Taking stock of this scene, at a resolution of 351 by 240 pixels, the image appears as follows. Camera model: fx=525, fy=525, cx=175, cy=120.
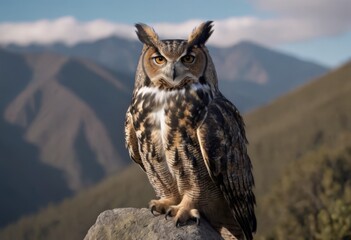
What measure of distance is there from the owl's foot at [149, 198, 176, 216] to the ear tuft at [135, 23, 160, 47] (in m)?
1.85

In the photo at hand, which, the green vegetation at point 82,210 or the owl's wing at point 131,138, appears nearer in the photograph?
the owl's wing at point 131,138

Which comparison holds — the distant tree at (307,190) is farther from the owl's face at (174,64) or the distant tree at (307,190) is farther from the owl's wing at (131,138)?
the owl's face at (174,64)

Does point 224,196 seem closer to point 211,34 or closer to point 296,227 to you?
Result: point 211,34

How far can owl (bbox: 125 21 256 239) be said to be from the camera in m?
5.48

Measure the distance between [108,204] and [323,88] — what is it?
5113cm

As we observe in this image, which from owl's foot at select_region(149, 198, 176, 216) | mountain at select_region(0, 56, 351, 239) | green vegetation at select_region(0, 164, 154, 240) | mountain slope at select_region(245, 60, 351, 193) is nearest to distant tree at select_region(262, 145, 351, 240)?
owl's foot at select_region(149, 198, 176, 216)

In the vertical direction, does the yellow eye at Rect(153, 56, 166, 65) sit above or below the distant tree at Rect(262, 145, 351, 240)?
above

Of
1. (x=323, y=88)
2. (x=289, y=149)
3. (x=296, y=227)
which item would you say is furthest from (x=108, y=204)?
(x=296, y=227)

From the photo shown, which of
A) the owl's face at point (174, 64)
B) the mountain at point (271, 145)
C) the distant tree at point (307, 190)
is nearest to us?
the owl's face at point (174, 64)

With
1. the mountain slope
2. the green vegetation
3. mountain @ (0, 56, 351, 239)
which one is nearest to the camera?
the mountain slope

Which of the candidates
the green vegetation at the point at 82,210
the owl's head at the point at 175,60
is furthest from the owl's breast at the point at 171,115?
the green vegetation at the point at 82,210

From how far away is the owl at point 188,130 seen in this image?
5.48 metres

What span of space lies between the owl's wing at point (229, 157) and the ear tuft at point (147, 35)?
899 mm

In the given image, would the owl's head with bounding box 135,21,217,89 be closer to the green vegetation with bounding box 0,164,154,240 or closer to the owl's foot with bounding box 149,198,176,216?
the owl's foot with bounding box 149,198,176,216
